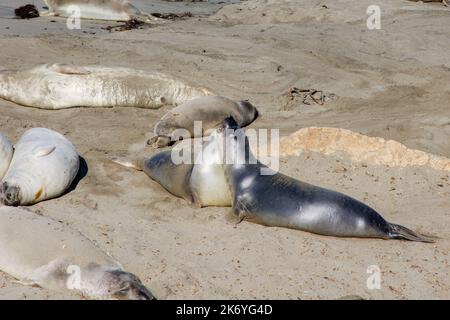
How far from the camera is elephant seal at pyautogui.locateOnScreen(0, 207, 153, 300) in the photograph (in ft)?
11.5

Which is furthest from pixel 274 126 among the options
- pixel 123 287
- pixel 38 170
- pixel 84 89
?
pixel 123 287

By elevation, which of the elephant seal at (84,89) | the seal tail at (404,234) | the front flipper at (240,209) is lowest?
the seal tail at (404,234)

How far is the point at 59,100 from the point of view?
274 inches

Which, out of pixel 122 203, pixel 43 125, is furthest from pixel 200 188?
pixel 43 125

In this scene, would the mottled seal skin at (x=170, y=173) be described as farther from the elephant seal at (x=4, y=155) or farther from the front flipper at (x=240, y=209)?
the elephant seal at (x=4, y=155)

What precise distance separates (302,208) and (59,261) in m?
1.71

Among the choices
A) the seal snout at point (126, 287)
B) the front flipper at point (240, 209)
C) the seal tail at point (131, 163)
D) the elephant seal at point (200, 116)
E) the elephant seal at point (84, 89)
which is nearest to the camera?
the seal snout at point (126, 287)

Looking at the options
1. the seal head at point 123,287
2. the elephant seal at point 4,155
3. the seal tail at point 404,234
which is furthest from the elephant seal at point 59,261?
the seal tail at point 404,234

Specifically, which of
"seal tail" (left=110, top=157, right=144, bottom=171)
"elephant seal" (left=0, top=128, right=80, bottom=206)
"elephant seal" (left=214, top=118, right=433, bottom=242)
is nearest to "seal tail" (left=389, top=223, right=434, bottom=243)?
"elephant seal" (left=214, top=118, right=433, bottom=242)

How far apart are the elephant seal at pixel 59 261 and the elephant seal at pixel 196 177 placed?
46.9 inches

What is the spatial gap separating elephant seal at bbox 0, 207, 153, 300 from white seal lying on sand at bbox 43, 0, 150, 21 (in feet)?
24.5

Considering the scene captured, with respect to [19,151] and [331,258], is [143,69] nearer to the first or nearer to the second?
[19,151]

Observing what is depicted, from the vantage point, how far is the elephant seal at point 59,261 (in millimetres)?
3513

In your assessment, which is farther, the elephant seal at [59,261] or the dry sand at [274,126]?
the dry sand at [274,126]
